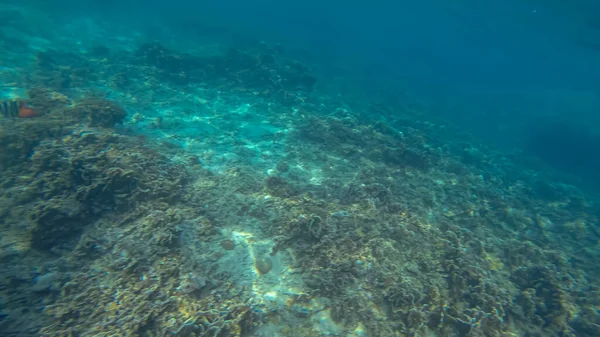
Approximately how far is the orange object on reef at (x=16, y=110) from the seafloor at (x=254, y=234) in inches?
24.7

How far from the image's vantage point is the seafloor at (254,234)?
5.52 metres

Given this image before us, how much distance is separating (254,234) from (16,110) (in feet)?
34.9

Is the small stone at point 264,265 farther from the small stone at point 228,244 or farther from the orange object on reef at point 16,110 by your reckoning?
the orange object on reef at point 16,110

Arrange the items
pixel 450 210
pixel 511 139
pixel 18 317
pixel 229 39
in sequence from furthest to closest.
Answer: pixel 229 39, pixel 511 139, pixel 450 210, pixel 18 317

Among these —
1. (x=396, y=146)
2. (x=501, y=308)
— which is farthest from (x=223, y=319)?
(x=396, y=146)

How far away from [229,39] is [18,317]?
4051 centimetres

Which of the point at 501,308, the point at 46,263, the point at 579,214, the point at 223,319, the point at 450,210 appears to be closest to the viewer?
the point at 223,319

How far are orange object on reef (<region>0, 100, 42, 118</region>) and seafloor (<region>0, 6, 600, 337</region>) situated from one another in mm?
628

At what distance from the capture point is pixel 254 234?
802 cm

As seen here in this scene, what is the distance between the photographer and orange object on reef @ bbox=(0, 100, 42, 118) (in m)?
10.5

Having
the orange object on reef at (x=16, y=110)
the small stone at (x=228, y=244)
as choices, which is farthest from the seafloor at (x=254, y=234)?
the orange object on reef at (x=16, y=110)

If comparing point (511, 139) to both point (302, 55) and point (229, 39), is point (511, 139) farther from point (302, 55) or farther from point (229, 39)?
point (229, 39)

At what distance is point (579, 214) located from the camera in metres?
15.7

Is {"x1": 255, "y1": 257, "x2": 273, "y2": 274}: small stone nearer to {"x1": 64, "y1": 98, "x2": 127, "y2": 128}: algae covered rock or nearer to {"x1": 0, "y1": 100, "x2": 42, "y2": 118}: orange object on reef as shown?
{"x1": 64, "y1": 98, "x2": 127, "y2": 128}: algae covered rock
